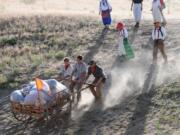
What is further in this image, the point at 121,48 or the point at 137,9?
the point at 137,9

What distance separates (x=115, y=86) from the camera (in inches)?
720

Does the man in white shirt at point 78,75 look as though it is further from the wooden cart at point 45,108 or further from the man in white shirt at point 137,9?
the man in white shirt at point 137,9

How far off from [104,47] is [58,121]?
23.4ft

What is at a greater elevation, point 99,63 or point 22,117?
point 99,63

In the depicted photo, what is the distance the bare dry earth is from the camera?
15446mm

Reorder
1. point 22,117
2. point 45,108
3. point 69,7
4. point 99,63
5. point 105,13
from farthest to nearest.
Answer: point 69,7 < point 105,13 < point 99,63 < point 22,117 < point 45,108

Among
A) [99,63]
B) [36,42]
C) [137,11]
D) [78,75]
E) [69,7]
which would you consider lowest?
[99,63]

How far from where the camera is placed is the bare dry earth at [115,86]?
50.7 ft

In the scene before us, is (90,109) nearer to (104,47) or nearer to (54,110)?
(54,110)

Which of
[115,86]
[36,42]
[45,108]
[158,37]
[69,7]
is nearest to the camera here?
[45,108]

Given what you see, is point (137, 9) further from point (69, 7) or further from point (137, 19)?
point (69, 7)

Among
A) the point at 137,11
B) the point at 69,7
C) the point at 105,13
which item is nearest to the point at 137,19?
the point at 137,11

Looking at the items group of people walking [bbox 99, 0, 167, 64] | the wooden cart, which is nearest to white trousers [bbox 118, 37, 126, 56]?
group of people walking [bbox 99, 0, 167, 64]


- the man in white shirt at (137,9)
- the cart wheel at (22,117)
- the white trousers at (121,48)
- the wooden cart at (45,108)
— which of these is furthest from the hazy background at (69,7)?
the wooden cart at (45,108)
